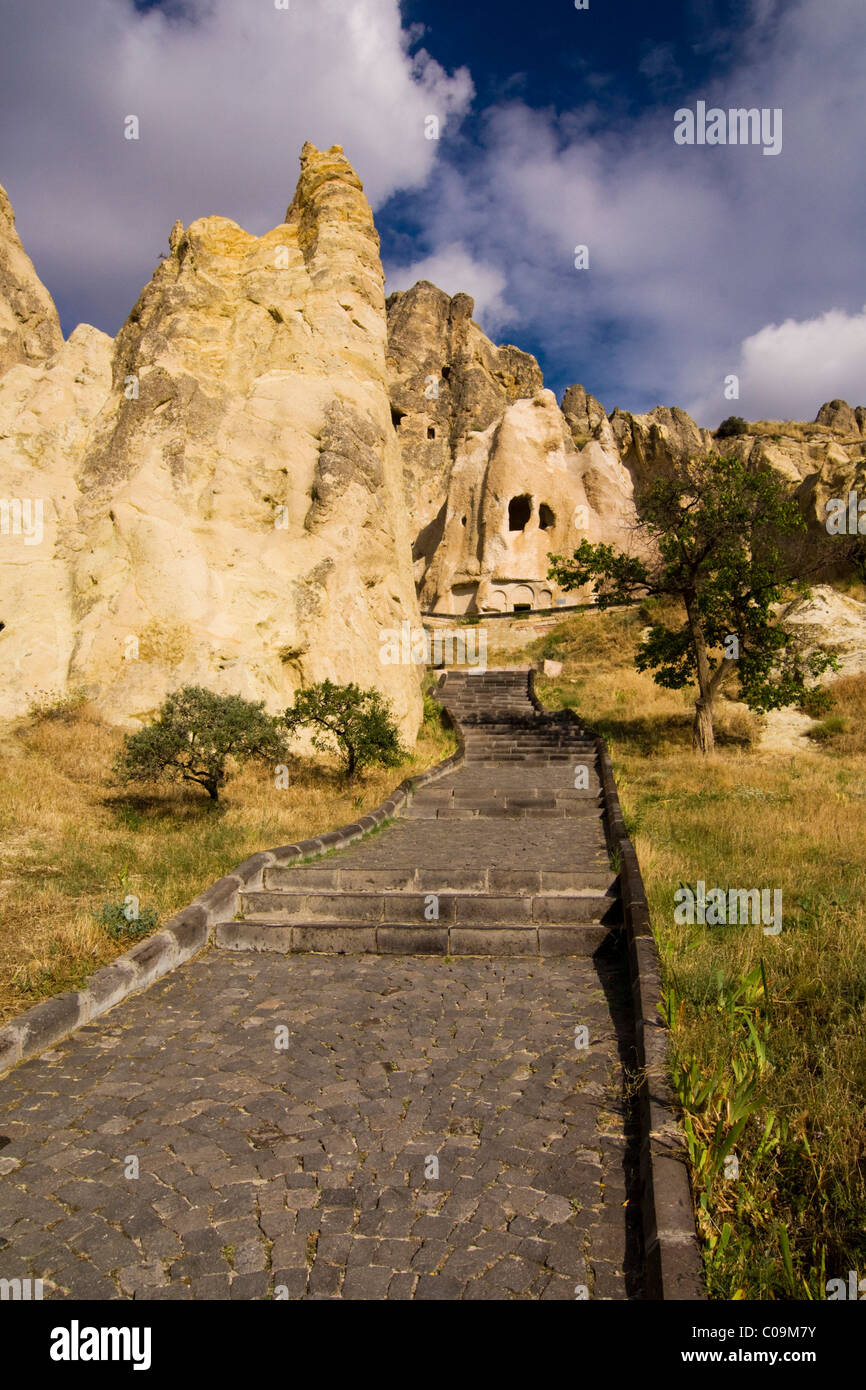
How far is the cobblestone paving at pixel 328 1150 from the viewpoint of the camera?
9.70 ft

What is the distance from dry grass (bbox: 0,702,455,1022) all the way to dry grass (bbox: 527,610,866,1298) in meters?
4.46

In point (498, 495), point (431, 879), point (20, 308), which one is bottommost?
point (431, 879)

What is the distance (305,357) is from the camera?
19.9 metres

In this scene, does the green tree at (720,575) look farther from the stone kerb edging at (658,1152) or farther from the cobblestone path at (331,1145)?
the cobblestone path at (331,1145)

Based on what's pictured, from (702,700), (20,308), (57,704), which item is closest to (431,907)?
(57,704)

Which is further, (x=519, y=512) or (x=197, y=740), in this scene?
(x=519, y=512)

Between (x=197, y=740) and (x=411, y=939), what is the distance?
239 inches

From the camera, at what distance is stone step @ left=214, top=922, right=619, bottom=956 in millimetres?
Result: 6781

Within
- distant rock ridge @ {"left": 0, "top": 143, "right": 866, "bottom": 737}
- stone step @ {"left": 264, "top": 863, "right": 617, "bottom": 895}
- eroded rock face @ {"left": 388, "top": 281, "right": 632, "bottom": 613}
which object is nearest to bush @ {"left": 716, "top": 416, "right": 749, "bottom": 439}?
eroded rock face @ {"left": 388, "top": 281, "right": 632, "bottom": 613}

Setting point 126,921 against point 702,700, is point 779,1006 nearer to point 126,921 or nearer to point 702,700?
point 126,921

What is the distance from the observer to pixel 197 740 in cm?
1167

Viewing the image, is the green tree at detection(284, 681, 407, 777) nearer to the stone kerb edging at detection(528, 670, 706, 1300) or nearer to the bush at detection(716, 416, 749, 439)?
the stone kerb edging at detection(528, 670, 706, 1300)

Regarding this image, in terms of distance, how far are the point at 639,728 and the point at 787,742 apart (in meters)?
3.75

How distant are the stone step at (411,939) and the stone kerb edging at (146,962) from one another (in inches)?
13.6
